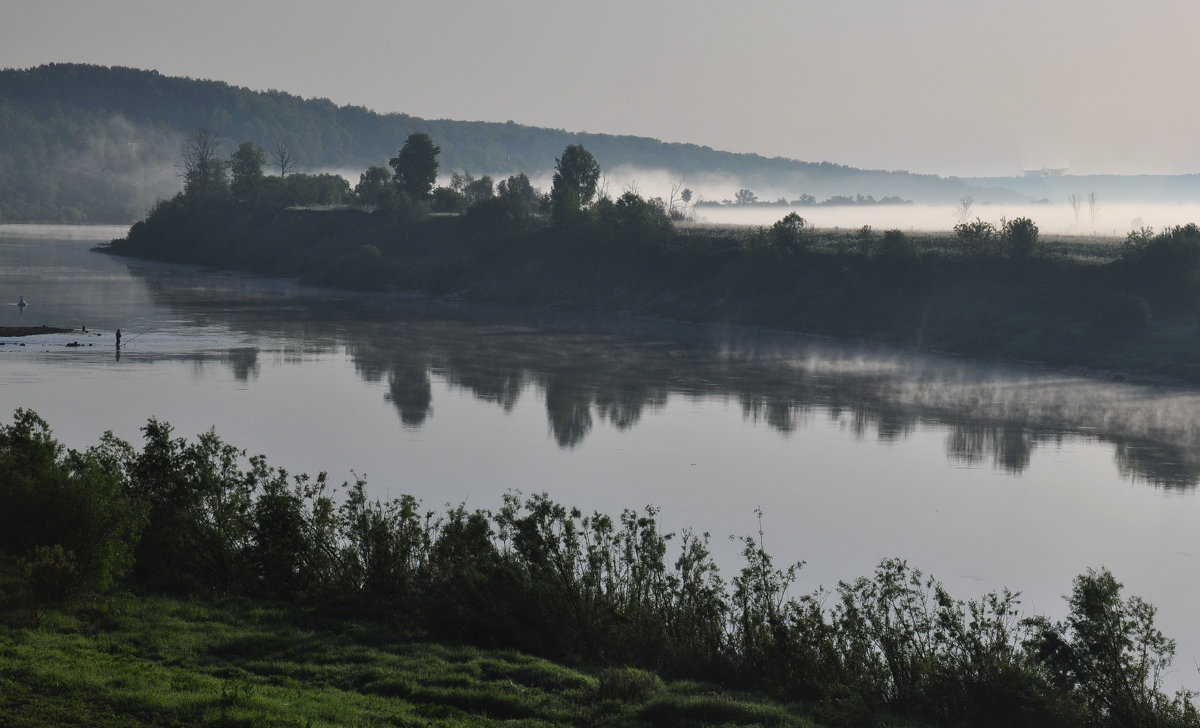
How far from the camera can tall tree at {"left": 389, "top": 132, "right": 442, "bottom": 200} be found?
14662 cm

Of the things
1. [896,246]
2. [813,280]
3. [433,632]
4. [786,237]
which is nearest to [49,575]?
[433,632]

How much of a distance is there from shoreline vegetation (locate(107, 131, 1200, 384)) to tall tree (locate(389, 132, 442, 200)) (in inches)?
8.5

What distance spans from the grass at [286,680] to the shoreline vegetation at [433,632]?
0.14ft

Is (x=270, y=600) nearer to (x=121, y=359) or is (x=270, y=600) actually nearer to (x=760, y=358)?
(x=121, y=359)

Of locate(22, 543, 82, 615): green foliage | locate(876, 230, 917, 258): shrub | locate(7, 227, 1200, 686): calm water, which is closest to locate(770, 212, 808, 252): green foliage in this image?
locate(876, 230, 917, 258): shrub

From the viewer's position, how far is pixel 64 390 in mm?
45281

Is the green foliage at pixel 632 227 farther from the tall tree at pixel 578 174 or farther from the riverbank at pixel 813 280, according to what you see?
the tall tree at pixel 578 174

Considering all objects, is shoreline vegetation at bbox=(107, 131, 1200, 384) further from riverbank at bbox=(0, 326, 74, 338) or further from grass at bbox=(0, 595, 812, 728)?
grass at bbox=(0, 595, 812, 728)

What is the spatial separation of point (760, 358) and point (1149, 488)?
107 feet

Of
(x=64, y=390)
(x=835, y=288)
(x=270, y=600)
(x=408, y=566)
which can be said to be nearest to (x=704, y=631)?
(x=408, y=566)

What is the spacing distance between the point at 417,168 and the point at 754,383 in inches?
3901

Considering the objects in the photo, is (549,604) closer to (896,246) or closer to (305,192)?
(896,246)

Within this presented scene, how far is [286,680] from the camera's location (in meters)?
14.3

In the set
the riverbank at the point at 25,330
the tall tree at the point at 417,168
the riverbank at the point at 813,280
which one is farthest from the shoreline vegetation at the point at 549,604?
the tall tree at the point at 417,168
